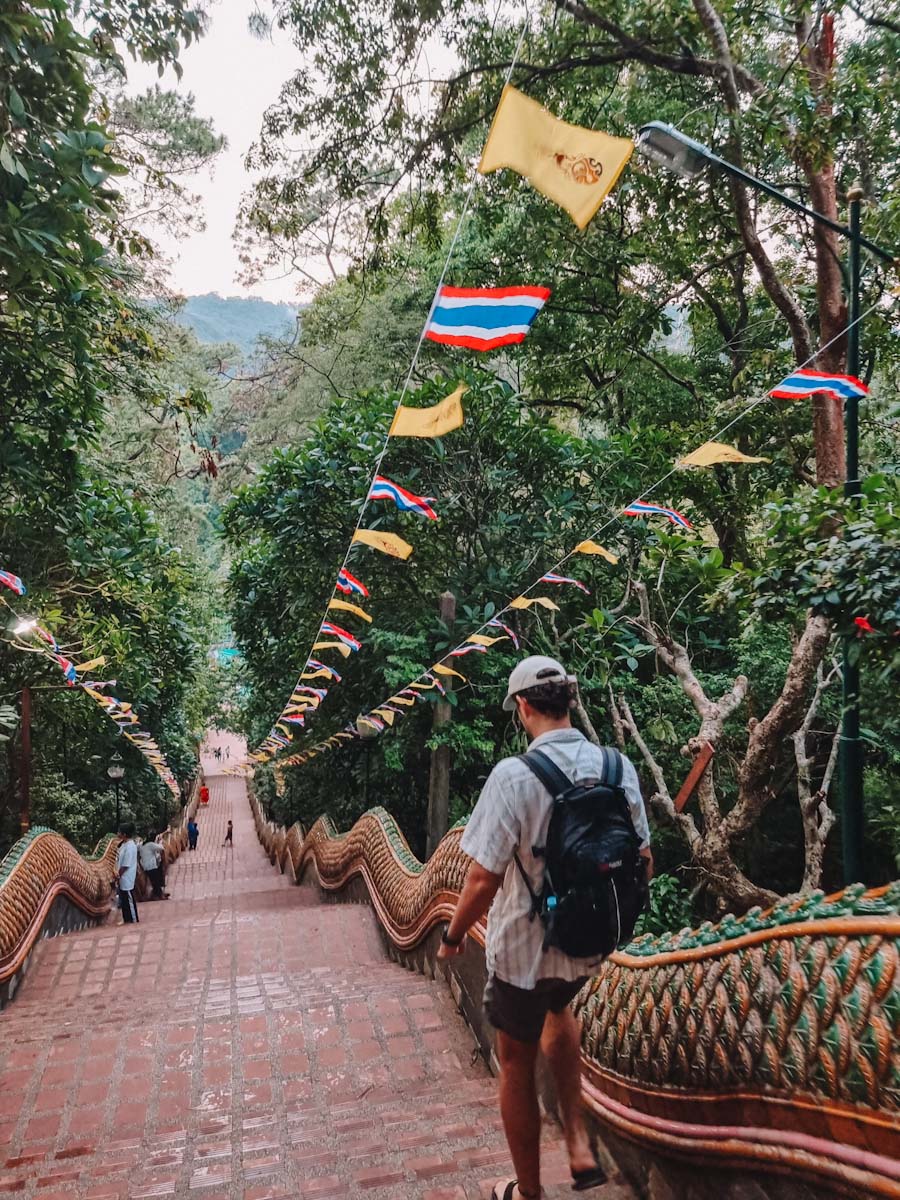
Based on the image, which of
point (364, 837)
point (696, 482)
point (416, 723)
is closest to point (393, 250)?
point (696, 482)

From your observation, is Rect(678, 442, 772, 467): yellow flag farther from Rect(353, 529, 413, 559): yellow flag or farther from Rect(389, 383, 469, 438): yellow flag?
Rect(353, 529, 413, 559): yellow flag

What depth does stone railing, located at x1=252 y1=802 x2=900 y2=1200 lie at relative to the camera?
5.42 feet

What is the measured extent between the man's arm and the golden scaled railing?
495cm

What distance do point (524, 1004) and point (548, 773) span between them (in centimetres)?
70

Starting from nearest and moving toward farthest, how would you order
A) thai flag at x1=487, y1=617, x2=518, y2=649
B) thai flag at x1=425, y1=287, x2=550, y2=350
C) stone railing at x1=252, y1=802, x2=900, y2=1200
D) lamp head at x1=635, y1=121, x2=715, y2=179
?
stone railing at x1=252, y1=802, x2=900, y2=1200
thai flag at x1=425, y1=287, x2=550, y2=350
lamp head at x1=635, y1=121, x2=715, y2=179
thai flag at x1=487, y1=617, x2=518, y2=649

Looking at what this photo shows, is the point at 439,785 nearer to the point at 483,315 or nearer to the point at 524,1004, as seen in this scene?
the point at 483,315

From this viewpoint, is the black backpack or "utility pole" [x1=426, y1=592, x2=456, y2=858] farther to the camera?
"utility pole" [x1=426, y1=592, x2=456, y2=858]

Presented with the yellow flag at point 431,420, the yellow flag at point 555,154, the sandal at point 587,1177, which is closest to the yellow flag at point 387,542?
the yellow flag at point 431,420

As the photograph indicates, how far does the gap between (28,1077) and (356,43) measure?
9227 millimetres

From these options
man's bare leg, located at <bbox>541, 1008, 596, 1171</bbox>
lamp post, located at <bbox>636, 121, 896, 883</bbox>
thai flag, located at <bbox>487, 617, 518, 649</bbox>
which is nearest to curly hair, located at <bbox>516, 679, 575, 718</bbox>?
man's bare leg, located at <bbox>541, 1008, 596, 1171</bbox>

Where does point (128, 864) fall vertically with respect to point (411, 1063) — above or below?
above

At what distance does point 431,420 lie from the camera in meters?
4.32

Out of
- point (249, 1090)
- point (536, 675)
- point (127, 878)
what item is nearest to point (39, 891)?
point (127, 878)

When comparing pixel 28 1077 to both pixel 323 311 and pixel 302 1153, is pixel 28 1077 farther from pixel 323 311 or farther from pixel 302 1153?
pixel 323 311
